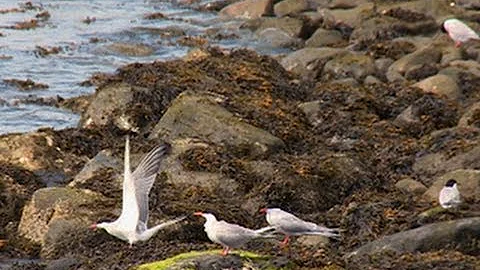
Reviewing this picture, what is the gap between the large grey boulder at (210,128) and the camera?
11.8 m

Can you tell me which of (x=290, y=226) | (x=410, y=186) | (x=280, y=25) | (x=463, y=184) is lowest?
(x=280, y=25)

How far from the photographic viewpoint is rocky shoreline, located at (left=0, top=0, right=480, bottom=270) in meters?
8.10

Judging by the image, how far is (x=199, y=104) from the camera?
12.4 m

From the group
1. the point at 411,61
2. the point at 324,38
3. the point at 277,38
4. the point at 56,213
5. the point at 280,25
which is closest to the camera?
the point at 56,213

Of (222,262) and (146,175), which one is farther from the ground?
(222,262)

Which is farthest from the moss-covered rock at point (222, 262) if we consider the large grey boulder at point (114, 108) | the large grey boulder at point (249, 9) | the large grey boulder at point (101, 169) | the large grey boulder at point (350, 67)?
the large grey boulder at point (249, 9)

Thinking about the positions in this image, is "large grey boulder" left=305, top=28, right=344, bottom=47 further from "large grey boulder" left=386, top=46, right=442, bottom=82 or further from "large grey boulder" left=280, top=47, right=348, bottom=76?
"large grey boulder" left=386, top=46, right=442, bottom=82

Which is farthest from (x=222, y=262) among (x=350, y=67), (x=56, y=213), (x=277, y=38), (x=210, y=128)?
(x=277, y=38)

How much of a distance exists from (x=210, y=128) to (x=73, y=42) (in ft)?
41.1

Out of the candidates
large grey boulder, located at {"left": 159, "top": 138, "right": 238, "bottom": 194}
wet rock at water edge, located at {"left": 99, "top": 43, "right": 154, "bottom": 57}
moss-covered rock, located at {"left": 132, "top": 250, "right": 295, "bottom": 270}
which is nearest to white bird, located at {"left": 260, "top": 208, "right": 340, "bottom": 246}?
moss-covered rock, located at {"left": 132, "top": 250, "right": 295, "bottom": 270}

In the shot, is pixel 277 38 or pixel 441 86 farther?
pixel 277 38

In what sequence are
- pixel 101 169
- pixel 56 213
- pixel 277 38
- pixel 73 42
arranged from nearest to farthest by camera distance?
pixel 56 213 → pixel 101 169 → pixel 277 38 → pixel 73 42

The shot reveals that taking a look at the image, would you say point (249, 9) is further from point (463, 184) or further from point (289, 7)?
point (463, 184)

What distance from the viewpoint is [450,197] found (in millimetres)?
9117
